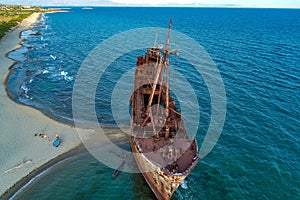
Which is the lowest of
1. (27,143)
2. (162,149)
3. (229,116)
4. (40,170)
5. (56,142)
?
(40,170)

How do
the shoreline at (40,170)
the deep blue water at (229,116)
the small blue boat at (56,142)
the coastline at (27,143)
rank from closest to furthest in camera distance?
the shoreline at (40,170)
the deep blue water at (229,116)
the coastline at (27,143)
the small blue boat at (56,142)

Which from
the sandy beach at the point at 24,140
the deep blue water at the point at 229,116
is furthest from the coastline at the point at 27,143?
the deep blue water at the point at 229,116

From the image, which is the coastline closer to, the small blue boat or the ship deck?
the small blue boat

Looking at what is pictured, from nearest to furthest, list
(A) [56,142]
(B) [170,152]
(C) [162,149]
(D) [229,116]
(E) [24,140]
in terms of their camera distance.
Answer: (B) [170,152] < (C) [162,149] < (A) [56,142] < (E) [24,140] < (D) [229,116]

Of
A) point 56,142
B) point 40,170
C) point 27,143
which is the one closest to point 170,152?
point 40,170

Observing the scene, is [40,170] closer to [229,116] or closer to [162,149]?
[162,149]

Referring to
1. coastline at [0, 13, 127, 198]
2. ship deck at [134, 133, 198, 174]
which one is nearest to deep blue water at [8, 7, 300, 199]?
coastline at [0, 13, 127, 198]

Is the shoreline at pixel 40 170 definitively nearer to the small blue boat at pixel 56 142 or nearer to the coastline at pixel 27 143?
the coastline at pixel 27 143

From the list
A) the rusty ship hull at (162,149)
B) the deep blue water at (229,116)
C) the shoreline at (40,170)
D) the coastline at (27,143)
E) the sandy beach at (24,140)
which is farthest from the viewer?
the sandy beach at (24,140)

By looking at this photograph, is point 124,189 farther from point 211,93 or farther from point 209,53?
point 209,53
